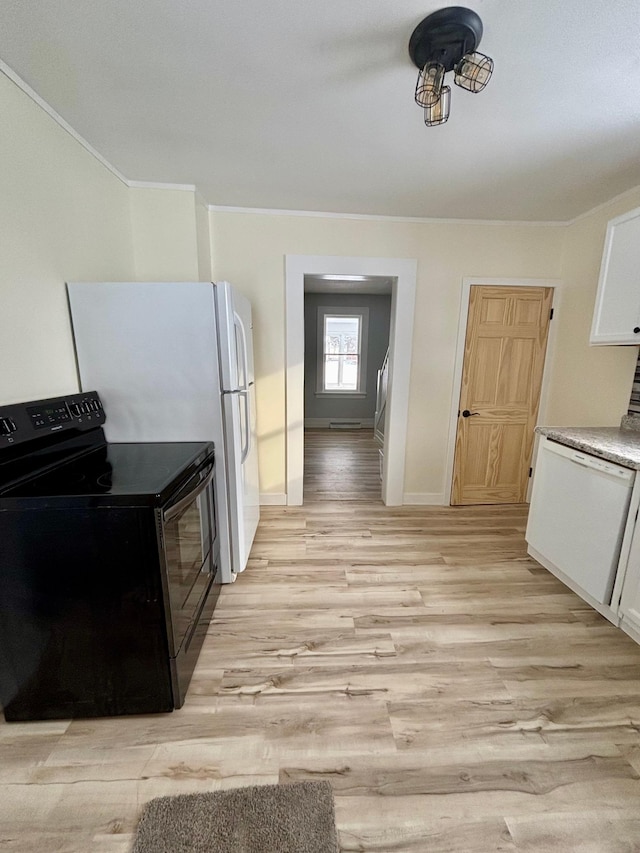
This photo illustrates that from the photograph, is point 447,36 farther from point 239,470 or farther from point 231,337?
point 239,470

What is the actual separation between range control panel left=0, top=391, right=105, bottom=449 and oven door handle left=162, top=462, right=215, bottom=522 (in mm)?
652

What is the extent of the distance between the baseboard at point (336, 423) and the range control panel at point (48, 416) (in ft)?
16.4

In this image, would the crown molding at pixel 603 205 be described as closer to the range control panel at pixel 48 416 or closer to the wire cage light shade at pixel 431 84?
the wire cage light shade at pixel 431 84

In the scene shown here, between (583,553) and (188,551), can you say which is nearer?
(188,551)

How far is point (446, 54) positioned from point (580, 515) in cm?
221

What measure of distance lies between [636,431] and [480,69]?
7.49 feet

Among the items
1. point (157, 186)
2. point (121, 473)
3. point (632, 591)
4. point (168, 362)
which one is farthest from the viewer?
point (157, 186)

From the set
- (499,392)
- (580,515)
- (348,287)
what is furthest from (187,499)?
(348,287)

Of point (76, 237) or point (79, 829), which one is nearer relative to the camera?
point (79, 829)

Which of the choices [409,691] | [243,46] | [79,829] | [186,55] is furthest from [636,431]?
[79,829]

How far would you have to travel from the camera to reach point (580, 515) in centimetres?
193

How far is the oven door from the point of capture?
4.22 ft

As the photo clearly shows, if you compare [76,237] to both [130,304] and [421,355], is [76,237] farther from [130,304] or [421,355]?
[421,355]

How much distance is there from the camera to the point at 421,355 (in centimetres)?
307
